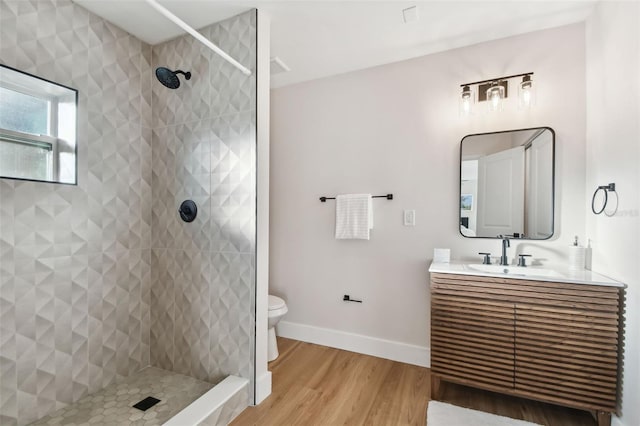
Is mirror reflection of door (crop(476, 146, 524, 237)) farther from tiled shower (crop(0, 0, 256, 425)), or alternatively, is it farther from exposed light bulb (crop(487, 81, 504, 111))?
tiled shower (crop(0, 0, 256, 425))

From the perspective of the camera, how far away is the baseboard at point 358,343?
234cm

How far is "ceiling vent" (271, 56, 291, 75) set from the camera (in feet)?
8.01

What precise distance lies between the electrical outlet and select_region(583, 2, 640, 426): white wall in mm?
1076

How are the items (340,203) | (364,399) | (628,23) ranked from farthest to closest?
(340,203)
(364,399)
(628,23)

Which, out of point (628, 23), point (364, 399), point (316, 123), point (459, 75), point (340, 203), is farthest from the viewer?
point (316, 123)

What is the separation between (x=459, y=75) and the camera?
2.27 meters

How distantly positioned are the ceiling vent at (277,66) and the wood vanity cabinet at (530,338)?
2.04 meters

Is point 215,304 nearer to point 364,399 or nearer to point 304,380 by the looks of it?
point 304,380

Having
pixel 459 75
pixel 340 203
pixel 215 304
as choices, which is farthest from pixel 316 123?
pixel 215 304

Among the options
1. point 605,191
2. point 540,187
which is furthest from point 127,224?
point 605,191

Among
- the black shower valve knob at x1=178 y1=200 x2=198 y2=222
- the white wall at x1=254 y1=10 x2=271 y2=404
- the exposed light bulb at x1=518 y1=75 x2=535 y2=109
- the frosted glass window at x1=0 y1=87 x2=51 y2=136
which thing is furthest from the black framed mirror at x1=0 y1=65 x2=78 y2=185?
the exposed light bulb at x1=518 y1=75 x2=535 y2=109

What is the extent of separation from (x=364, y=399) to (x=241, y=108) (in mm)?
1999

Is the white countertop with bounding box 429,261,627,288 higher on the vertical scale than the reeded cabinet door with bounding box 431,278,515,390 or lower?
higher

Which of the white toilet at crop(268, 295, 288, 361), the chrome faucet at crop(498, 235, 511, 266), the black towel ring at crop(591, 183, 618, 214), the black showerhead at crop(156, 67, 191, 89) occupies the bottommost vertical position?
the white toilet at crop(268, 295, 288, 361)
